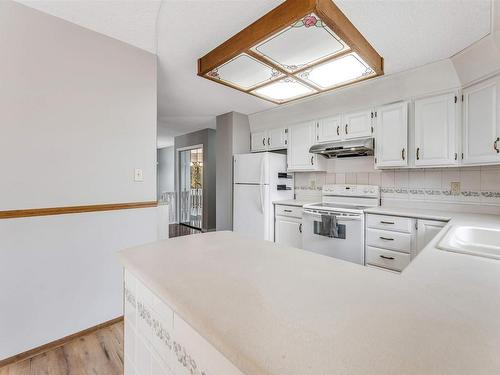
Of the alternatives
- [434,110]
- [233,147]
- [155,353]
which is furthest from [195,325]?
[233,147]

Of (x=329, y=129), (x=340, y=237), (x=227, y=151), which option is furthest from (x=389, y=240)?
(x=227, y=151)

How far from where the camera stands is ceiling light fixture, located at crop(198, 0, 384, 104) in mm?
1502

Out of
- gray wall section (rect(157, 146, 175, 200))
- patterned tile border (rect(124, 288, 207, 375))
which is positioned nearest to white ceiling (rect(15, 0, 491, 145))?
patterned tile border (rect(124, 288, 207, 375))

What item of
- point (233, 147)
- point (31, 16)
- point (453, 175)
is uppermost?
point (31, 16)

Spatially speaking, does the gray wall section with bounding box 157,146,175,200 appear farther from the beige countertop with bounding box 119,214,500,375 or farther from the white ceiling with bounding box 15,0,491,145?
the beige countertop with bounding box 119,214,500,375

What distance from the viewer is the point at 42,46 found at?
1.68m

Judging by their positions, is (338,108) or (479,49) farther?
(338,108)

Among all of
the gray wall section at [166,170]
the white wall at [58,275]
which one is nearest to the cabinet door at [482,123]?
the white wall at [58,275]

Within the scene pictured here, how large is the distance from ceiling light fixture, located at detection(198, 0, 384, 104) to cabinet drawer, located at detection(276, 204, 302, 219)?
1519mm

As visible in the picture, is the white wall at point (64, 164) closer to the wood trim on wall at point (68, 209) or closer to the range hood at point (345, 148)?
the wood trim on wall at point (68, 209)

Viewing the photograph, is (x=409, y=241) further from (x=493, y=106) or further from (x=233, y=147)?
(x=233, y=147)

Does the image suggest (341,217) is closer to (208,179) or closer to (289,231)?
(289,231)

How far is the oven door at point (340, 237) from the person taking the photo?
2.58 metres

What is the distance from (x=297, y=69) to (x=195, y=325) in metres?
2.03
